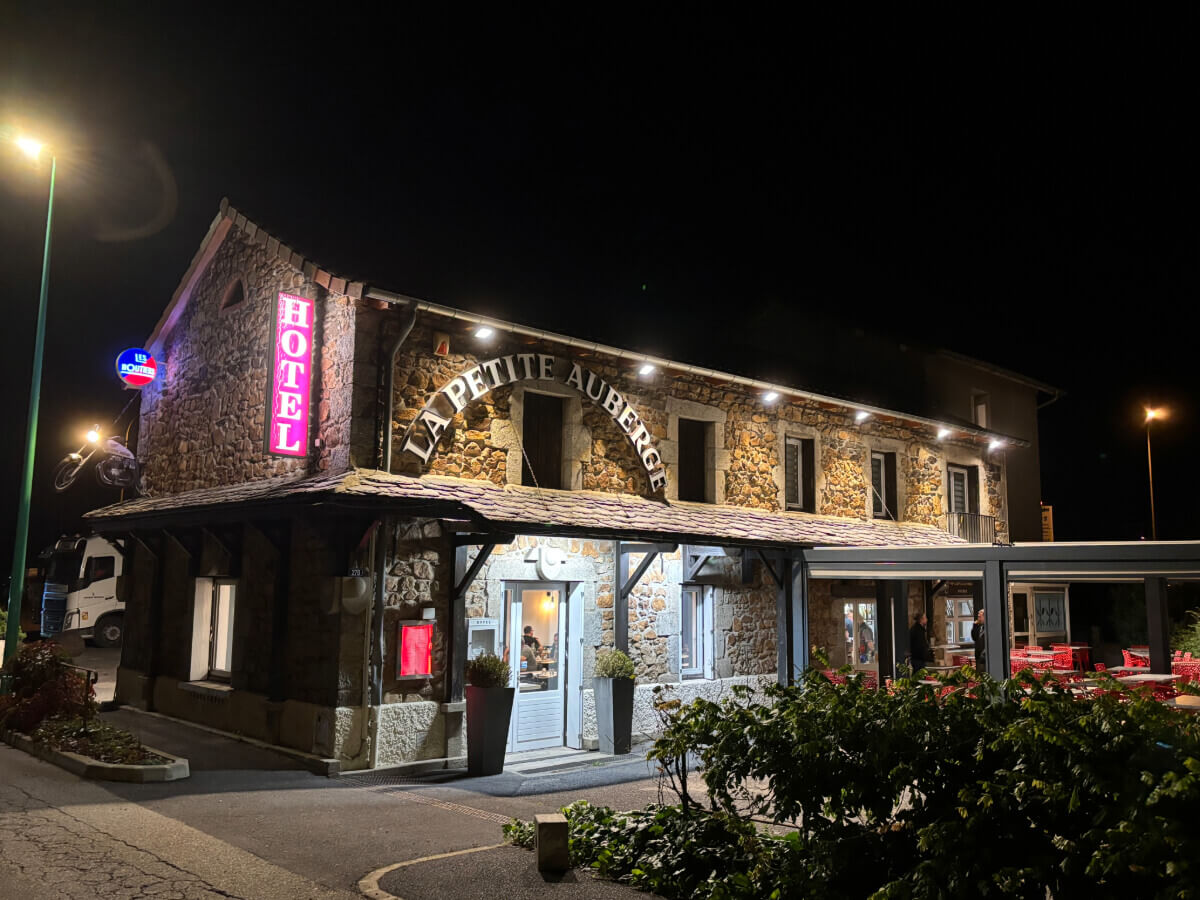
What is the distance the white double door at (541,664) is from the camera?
1150cm

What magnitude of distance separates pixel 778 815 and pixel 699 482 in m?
9.10

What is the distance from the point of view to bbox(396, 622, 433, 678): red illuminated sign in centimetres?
986

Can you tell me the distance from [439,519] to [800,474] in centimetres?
757

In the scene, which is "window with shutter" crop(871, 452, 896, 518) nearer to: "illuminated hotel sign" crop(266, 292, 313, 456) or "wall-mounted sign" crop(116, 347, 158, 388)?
"illuminated hotel sign" crop(266, 292, 313, 456)

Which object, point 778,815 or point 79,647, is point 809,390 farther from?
point 79,647

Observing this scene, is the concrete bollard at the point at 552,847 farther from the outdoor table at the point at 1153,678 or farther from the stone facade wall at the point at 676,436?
the outdoor table at the point at 1153,678

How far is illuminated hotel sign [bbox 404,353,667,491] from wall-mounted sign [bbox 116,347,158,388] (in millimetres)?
7004

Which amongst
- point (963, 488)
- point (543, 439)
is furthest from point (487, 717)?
point (963, 488)

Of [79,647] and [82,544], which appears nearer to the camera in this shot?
[79,647]

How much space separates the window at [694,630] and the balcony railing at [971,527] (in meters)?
6.64

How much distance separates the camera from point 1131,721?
4203mm

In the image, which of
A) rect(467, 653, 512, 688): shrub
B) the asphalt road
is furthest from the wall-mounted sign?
rect(467, 653, 512, 688): shrub

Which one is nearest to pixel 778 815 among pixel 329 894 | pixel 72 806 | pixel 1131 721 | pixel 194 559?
pixel 1131 721

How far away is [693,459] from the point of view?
1404 cm
